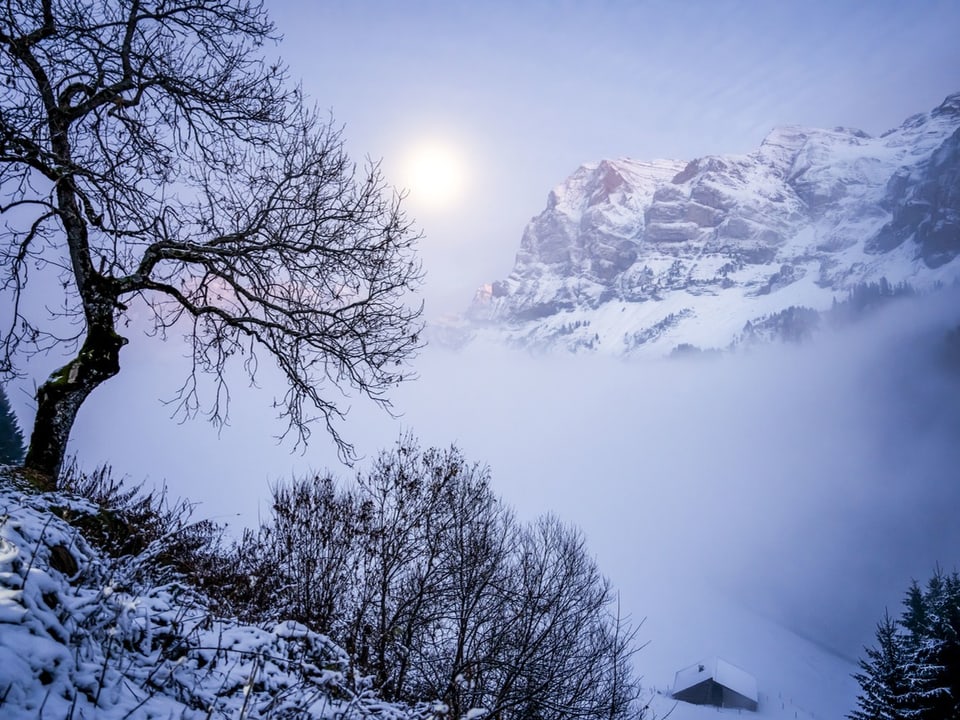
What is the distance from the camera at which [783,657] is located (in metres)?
112

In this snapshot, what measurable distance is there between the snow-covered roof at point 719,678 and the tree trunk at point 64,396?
245ft

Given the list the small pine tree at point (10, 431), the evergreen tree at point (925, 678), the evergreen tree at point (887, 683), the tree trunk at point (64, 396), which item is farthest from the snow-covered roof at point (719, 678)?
the tree trunk at point (64, 396)

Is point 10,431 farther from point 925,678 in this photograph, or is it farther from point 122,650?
point 925,678

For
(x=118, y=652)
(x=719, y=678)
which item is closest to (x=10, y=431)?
(x=118, y=652)

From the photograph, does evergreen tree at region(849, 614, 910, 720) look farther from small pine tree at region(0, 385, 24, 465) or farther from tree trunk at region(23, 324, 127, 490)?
small pine tree at region(0, 385, 24, 465)

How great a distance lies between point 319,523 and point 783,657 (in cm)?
13407

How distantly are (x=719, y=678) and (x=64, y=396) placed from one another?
7579cm

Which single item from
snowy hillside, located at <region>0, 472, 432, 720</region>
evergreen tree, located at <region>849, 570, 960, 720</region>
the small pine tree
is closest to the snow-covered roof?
evergreen tree, located at <region>849, 570, 960, 720</region>

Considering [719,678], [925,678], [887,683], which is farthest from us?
[719,678]

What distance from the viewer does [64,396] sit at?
20.1 ft

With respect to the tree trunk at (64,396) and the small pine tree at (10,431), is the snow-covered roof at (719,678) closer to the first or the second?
the small pine tree at (10,431)

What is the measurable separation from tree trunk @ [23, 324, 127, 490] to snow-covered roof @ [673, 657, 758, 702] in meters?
74.5

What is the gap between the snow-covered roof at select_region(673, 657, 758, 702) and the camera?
61.5m

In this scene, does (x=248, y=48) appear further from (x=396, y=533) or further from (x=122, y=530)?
(x=396, y=533)
